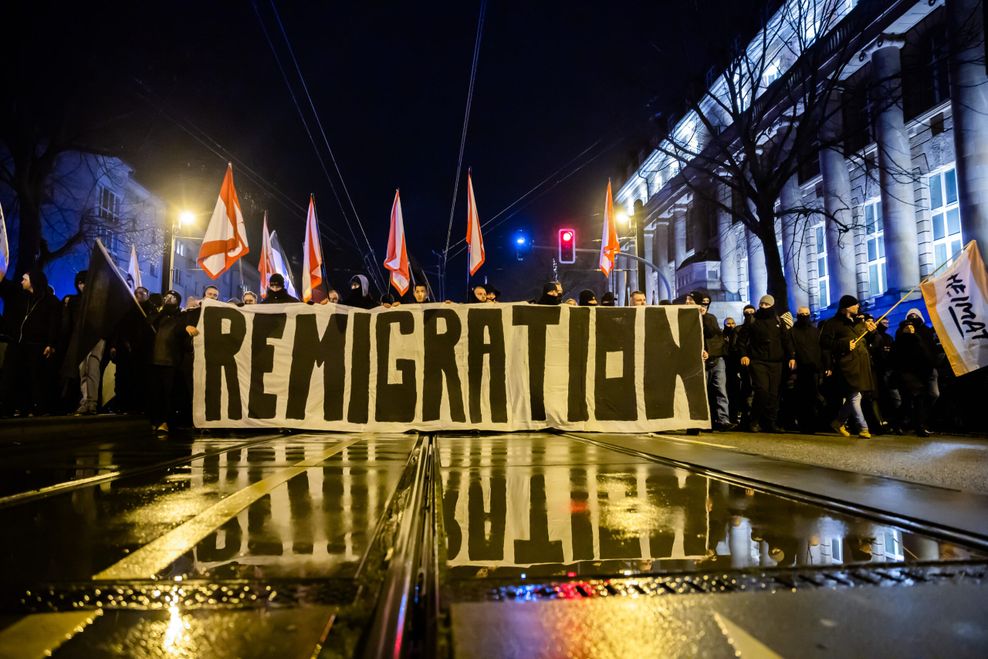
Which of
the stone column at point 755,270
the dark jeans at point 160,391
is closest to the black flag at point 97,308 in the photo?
the dark jeans at point 160,391

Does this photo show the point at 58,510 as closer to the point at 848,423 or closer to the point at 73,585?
the point at 73,585

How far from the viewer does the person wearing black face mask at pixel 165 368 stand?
8172mm

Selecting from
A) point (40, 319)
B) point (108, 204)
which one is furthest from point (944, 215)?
point (108, 204)

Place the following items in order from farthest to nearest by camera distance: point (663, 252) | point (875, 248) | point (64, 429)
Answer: point (663, 252)
point (875, 248)
point (64, 429)

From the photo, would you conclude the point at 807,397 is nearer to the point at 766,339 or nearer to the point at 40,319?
the point at 766,339

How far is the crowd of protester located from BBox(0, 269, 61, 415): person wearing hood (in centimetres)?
2

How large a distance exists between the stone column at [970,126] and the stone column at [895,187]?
267 cm

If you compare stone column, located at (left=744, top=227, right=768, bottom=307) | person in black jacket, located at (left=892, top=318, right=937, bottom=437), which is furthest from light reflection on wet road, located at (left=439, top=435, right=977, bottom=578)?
stone column, located at (left=744, top=227, right=768, bottom=307)

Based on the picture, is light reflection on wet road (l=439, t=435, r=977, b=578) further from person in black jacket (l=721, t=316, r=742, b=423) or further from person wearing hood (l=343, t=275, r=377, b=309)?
person in black jacket (l=721, t=316, r=742, b=423)

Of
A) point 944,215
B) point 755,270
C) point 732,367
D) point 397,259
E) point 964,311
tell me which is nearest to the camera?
point 964,311

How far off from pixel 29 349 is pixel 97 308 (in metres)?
2.16

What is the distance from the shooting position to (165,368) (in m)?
8.20

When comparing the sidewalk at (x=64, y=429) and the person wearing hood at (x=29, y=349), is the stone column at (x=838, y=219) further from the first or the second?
the person wearing hood at (x=29, y=349)

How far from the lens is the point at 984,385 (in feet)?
29.9
